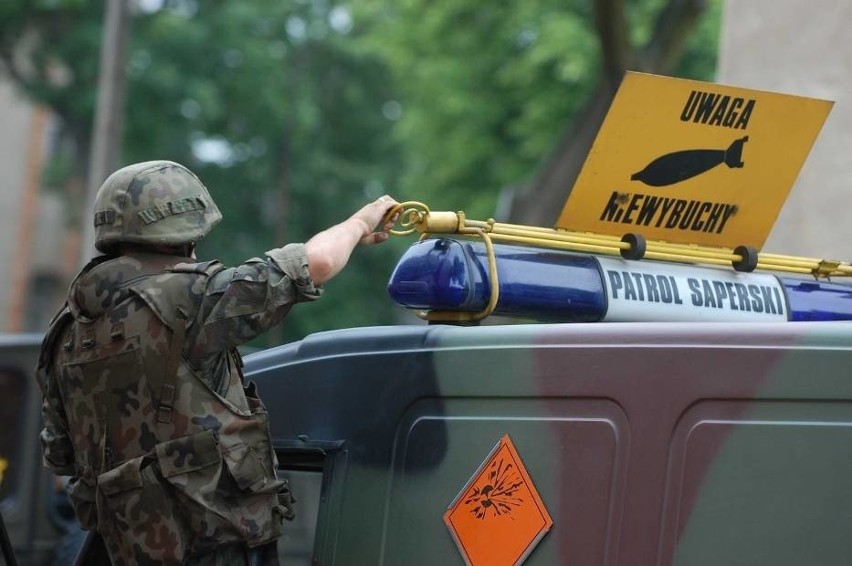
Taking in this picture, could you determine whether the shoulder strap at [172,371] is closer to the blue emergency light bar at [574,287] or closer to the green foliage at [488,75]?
the blue emergency light bar at [574,287]

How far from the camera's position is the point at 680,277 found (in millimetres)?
3004

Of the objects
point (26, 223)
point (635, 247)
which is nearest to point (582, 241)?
point (635, 247)

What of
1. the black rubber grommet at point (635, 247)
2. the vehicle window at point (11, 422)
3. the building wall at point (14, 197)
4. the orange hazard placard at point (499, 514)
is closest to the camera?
the orange hazard placard at point (499, 514)

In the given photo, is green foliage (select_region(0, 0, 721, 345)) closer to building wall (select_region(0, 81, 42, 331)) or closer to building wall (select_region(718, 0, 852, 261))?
building wall (select_region(0, 81, 42, 331))

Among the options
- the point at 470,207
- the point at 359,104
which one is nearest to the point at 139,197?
the point at 470,207

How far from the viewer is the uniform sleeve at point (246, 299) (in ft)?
8.59

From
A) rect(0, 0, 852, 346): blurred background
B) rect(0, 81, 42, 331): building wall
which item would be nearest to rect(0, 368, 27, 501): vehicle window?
rect(0, 0, 852, 346): blurred background

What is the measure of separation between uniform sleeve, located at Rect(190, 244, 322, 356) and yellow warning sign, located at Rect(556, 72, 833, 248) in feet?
2.22

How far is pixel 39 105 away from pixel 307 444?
68.2ft

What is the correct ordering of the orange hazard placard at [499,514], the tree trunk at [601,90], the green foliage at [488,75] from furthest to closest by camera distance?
the green foliage at [488,75]
the tree trunk at [601,90]
the orange hazard placard at [499,514]

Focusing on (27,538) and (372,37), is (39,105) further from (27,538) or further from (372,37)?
(27,538)

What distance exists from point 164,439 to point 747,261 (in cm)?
137

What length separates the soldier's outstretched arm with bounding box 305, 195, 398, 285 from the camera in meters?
2.71

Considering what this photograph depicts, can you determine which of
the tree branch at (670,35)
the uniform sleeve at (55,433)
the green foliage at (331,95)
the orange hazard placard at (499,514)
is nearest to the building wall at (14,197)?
the green foliage at (331,95)
